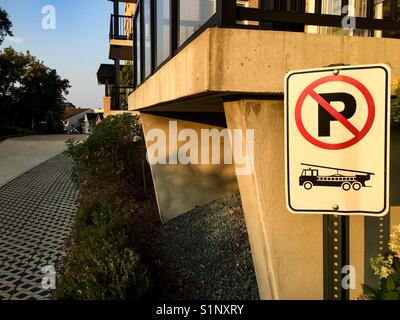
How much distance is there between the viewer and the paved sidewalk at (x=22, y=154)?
49.8 feet

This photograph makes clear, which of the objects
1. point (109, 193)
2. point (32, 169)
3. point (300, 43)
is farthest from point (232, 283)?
point (32, 169)

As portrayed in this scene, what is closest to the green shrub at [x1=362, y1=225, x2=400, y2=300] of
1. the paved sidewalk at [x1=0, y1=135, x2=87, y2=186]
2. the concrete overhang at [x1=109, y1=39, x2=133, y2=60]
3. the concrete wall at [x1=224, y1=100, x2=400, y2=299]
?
the concrete wall at [x1=224, y1=100, x2=400, y2=299]

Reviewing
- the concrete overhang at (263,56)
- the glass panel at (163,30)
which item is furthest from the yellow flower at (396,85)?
the glass panel at (163,30)

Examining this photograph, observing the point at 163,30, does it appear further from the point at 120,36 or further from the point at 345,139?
the point at 120,36

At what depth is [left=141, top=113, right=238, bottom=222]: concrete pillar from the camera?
7.39 meters

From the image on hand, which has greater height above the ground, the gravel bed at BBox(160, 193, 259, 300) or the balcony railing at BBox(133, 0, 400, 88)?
the balcony railing at BBox(133, 0, 400, 88)

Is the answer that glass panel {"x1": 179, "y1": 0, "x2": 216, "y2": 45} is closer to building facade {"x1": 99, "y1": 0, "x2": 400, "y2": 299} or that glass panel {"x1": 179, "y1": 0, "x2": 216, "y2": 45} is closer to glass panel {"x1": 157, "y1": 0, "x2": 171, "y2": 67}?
building facade {"x1": 99, "y1": 0, "x2": 400, "y2": 299}

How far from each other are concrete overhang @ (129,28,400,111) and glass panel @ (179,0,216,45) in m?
0.55

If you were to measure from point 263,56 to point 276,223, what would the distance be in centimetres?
113

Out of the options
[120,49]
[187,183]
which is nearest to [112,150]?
[187,183]

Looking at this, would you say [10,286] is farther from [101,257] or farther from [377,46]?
[377,46]

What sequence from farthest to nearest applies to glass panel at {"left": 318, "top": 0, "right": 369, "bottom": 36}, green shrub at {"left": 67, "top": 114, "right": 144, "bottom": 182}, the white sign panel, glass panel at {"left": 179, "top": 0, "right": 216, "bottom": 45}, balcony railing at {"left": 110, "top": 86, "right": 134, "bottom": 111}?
balcony railing at {"left": 110, "top": 86, "right": 134, "bottom": 111} < green shrub at {"left": 67, "top": 114, "right": 144, "bottom": 182} < glass panel at {"left": 318, "top": 0, "right": 369, "bottom": 36} < glass panel at {"left": 179, "top": 0, "right": 216, "bottom": 45} < the white sign panel

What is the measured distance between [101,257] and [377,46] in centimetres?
338
